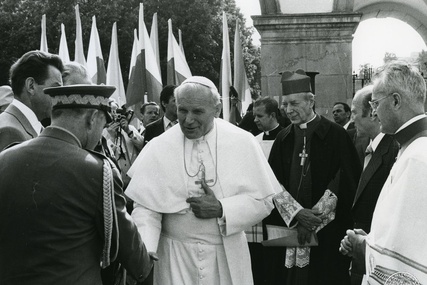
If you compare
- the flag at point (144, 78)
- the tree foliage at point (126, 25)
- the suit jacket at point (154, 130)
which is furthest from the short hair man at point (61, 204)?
the tree foliage at point (126, 25)

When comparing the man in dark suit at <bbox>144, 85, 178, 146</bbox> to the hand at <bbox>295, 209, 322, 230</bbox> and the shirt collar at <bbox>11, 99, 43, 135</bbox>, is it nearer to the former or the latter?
the hand at <bbox>295, 209, 322, 230</bbox>

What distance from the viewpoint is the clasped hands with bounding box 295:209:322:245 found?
5.57 meters

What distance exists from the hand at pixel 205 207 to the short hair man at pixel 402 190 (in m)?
1.07

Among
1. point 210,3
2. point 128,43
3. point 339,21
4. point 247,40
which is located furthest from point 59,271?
point 247,40

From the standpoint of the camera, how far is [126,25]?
3831 centimetres

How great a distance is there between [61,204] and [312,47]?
7.49 meters

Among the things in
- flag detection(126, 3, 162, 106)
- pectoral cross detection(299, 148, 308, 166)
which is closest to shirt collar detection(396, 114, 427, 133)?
pectoral cross detection(299, 148, 308, 166)

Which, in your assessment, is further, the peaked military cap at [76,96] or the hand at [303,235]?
the hand at [303,235]

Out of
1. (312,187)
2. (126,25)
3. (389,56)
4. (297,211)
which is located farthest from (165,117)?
(126,25)

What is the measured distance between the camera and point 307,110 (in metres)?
5.92

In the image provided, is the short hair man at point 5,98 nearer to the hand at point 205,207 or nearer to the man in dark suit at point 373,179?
the hand at point 205,207

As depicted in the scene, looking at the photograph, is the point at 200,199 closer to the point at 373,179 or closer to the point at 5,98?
the point at 373,179

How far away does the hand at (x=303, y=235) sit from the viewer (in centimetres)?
564

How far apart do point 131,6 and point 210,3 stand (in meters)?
4.90
